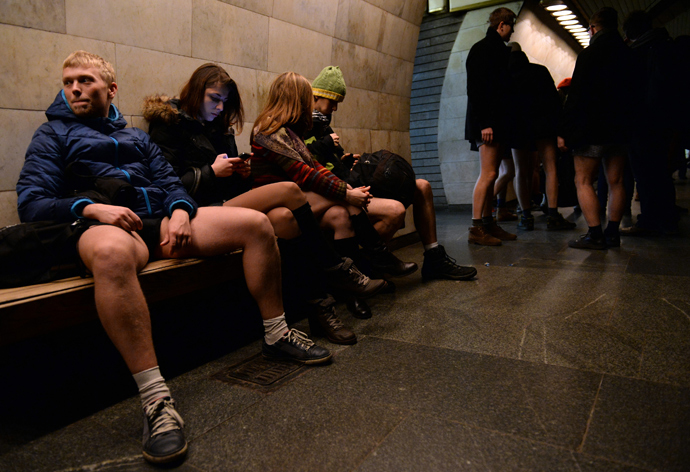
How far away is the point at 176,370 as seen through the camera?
7.33 feet

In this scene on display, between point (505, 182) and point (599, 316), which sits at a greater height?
point (505, 182)

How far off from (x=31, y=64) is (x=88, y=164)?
742 millimetres

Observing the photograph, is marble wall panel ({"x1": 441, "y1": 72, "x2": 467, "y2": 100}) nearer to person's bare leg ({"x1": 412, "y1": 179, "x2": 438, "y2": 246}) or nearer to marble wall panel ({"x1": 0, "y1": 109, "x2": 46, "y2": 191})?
person's bare leg ({"x1": 412, "y1": 179, "x2": 438, "y2": 246})

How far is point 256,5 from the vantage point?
3520 mm

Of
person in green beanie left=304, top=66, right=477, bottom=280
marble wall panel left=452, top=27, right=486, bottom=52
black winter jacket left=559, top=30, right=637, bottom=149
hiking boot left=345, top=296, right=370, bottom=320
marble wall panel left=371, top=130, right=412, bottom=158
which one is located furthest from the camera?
marble wall panel left=452, top=27, right=486, bottom=52

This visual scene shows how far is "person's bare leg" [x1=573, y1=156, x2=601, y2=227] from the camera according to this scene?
4391 mm

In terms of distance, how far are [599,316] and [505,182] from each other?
376 centimetres

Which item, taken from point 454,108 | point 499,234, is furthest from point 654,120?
point 454,108

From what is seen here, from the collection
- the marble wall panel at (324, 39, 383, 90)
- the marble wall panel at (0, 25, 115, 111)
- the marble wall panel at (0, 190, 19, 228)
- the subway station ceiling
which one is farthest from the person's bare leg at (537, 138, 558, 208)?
the subway station ceiling

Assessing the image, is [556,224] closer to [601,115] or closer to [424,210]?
[601,115]

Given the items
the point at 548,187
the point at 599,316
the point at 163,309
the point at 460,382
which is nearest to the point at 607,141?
the point at 548,187

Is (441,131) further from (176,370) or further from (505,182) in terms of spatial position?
(176,370)

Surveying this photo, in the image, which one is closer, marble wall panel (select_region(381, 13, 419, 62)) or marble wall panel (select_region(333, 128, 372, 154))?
marble wall panel (select_region(333, 128, 372, 154))

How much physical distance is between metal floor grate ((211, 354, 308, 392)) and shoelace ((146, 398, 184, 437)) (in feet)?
1.35
